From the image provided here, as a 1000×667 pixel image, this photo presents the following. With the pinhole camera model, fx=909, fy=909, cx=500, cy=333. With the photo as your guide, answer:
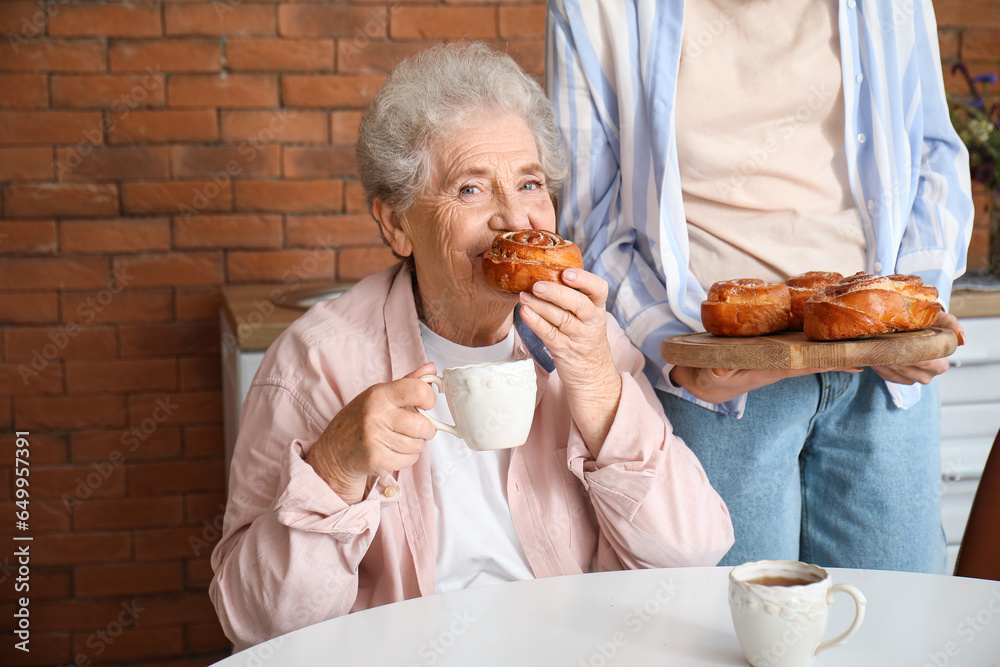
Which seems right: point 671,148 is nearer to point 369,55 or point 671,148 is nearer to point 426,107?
point 426,107

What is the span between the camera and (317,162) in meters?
2.51

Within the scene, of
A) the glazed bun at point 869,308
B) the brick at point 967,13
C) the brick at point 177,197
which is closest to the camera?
the glazed bun at point 869,308

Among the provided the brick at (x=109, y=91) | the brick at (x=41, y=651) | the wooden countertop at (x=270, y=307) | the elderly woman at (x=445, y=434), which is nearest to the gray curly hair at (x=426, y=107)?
the elderly woman at (x=445, y=434)

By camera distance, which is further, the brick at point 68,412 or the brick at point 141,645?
the brick at point 141,645

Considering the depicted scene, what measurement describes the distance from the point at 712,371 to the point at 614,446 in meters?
0.22

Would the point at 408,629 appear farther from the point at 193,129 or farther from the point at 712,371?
the point at 193,129

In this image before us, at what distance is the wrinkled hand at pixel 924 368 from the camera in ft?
4.24

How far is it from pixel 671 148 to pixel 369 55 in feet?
4.46

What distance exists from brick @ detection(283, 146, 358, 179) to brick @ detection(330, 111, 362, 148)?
0.02m

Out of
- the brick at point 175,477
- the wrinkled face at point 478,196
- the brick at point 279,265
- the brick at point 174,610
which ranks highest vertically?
the wrinkled face at point 478,196

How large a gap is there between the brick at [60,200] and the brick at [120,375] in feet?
1.32

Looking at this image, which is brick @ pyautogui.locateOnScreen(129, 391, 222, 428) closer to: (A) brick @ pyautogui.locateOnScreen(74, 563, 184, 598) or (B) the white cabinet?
(A) brick @ pyautogui.locateOnScreen(74, 563, 184, 598)

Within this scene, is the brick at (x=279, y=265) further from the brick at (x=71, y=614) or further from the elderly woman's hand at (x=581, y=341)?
the elderly woman's hand at (x=581, y=341)

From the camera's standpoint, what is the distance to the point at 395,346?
4.22ft
